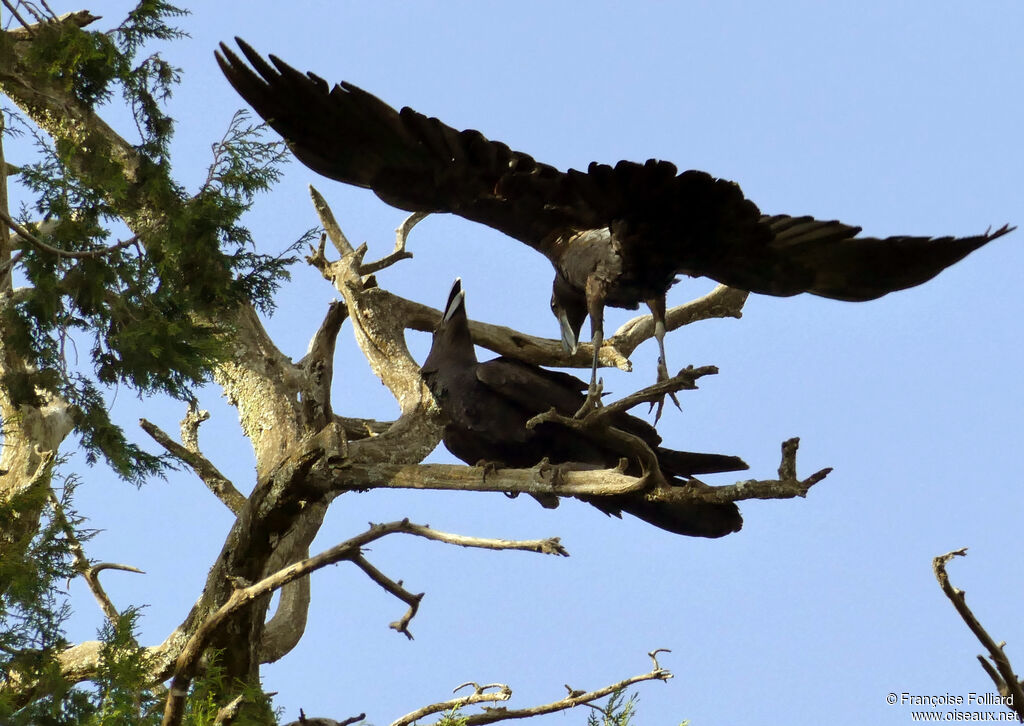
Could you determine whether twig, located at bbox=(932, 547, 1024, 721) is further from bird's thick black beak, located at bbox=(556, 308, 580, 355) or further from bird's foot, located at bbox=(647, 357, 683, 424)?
bird's thick black beak, located at bbox=(556, 308, 580, 355)

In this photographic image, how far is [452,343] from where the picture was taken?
531 centimetres

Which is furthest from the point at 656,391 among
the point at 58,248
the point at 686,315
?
the point at 686,315

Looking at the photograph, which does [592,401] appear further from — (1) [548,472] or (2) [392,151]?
(2) [392,151]

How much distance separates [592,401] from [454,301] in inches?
61.8

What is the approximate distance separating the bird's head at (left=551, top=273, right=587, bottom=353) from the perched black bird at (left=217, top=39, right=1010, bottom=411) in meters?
0.01

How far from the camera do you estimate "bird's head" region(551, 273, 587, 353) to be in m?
5.25

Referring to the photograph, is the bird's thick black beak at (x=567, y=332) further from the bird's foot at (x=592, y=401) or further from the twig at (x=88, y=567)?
the twig at (x=88, y=567)

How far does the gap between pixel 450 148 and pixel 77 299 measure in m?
1.65

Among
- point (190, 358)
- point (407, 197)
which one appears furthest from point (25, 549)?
point (407, 197)

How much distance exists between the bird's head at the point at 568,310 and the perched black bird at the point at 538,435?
0.45 metres

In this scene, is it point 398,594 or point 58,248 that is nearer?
point 398,594

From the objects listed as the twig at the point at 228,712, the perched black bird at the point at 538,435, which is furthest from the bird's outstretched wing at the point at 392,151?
the twig at the point at 228,712

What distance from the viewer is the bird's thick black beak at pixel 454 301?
5.48 meters

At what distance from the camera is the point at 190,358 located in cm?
454
